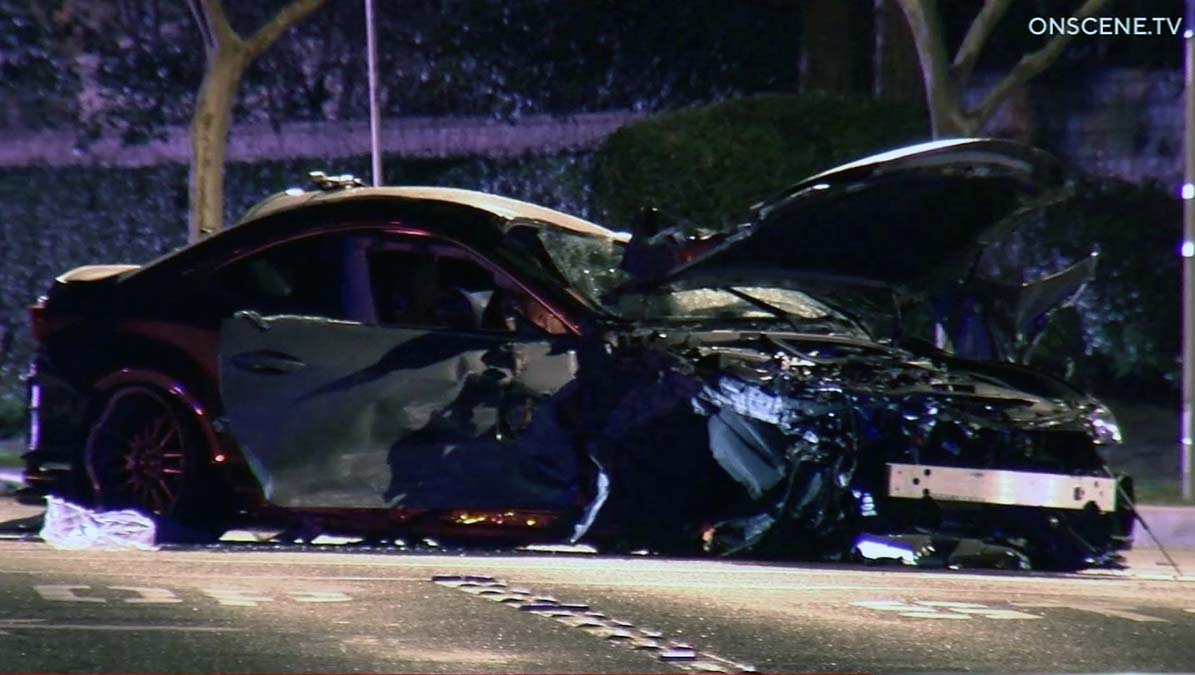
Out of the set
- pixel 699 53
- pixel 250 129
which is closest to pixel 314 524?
pixel 699 53

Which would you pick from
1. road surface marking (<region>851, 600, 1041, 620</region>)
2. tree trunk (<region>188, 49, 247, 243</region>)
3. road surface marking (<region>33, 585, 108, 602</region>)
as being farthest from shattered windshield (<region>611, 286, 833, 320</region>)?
tree trunk (<region>188, 49, 247, 243</region>)

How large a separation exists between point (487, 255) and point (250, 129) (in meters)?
11.9

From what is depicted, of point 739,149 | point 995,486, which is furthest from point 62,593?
point 739,149

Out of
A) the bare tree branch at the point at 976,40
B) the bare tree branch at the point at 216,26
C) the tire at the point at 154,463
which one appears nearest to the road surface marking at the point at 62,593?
the tire at the point at 154,463

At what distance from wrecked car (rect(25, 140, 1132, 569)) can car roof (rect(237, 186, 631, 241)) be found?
2 cm

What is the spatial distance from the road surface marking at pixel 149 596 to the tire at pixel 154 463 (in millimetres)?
1094

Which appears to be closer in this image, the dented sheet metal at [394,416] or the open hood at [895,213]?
the open hood at [895,213]

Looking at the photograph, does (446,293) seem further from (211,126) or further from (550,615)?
(211,126)

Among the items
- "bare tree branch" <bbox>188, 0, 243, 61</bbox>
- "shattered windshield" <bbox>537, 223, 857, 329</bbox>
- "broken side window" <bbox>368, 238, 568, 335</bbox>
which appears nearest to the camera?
"broken side window" <bbox>368, 238, 568, 335</bbox>

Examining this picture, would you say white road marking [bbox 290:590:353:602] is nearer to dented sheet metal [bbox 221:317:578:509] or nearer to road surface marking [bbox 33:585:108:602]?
road surface marking [bbox 33:585:108:602]

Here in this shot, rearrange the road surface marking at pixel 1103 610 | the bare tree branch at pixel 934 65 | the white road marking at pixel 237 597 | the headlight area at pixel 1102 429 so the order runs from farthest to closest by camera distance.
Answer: the bare tree branch at pixel 934 65 < the headlight area at pixel 1102 429 < the road surface marking at pixel 1103 610 < the white road marking at pixel 237 597

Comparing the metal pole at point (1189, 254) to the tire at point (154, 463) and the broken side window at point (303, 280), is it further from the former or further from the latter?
the tire at point (154, 463)

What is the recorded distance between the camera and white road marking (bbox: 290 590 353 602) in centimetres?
735

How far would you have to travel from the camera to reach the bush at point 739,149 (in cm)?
1543
